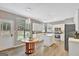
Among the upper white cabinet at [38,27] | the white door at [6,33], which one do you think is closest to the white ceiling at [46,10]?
the upper white cabinet at [38,27]

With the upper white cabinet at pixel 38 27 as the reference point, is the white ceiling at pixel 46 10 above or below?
above

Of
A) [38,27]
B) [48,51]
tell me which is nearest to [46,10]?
[38,27]

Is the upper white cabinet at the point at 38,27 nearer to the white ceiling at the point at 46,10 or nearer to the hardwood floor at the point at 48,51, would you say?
the white ceiling at the point at 46,10

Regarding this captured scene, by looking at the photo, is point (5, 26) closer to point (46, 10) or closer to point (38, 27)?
point (38, 27)

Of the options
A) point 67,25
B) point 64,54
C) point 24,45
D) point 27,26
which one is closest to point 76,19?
point 67,25

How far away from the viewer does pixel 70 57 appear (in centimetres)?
268

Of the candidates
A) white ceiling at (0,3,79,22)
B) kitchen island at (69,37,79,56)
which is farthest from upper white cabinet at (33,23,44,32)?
kitchen island at (69,37,79,56)

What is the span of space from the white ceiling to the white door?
11.5 inches

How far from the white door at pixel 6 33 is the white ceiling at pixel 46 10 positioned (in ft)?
0.96

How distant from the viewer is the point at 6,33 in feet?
9.00

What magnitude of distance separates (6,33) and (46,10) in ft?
3.18

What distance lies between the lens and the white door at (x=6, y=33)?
8.82 ft

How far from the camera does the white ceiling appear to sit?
2.68 meters

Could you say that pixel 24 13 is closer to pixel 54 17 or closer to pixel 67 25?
pixel 54 17
